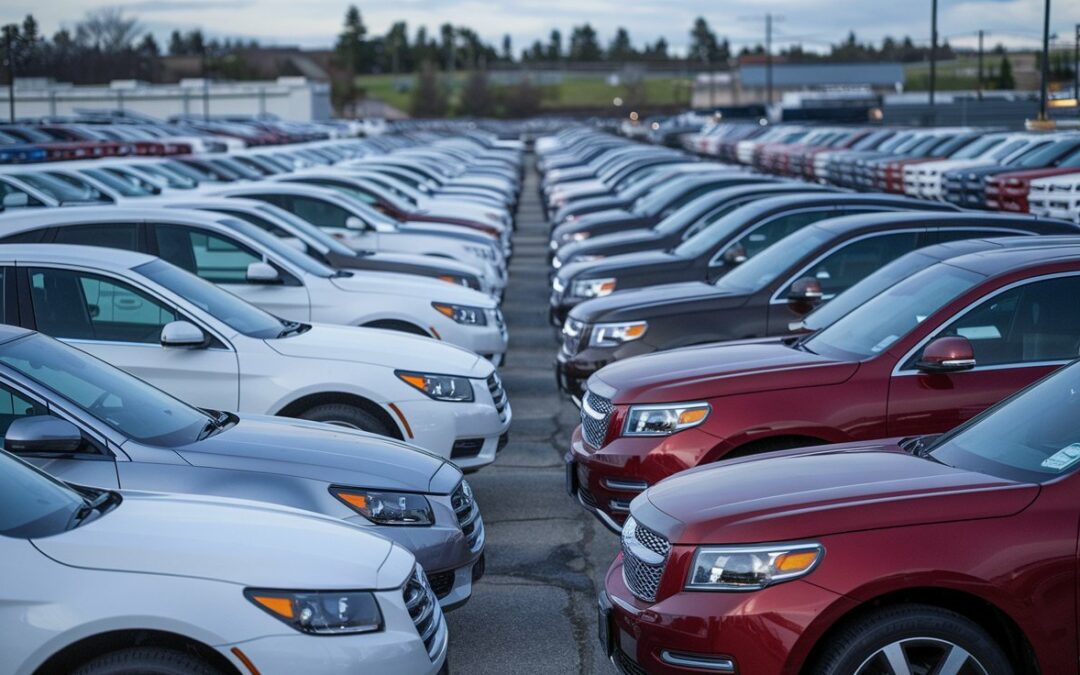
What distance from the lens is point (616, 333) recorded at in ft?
32.8

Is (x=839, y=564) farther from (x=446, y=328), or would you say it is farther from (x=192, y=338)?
(x=446, y=328)

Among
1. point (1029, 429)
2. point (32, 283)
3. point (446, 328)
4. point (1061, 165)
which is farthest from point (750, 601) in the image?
point (1061, 165)

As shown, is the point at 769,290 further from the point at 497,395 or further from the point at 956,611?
the point at 956,611

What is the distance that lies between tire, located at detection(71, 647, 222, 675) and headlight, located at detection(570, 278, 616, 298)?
9158mm

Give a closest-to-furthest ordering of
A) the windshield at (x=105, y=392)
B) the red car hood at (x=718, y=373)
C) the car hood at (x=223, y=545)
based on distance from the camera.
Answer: the car hood at (x=223, y=545) → the windshield at (x=105, y=392) → the red car hood at (x=718, y=373)

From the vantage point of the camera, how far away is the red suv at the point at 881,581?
4.29 metres

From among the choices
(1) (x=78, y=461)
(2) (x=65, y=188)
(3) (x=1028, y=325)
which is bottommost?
(1) (x=78, y=461)

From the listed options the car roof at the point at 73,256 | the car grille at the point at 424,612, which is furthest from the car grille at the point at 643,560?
the car roof at the point at 73,256

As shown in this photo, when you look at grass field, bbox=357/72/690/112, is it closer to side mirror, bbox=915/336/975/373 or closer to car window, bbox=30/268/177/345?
car window, bbox=30/268/177/345

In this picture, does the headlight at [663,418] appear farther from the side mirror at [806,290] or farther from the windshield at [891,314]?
the side mirror at [806,290]

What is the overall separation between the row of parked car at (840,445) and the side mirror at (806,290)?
0.06 ft

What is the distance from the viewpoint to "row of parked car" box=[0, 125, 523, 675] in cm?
407

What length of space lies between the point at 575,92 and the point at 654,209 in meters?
162

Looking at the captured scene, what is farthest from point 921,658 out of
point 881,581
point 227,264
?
point 227,264
